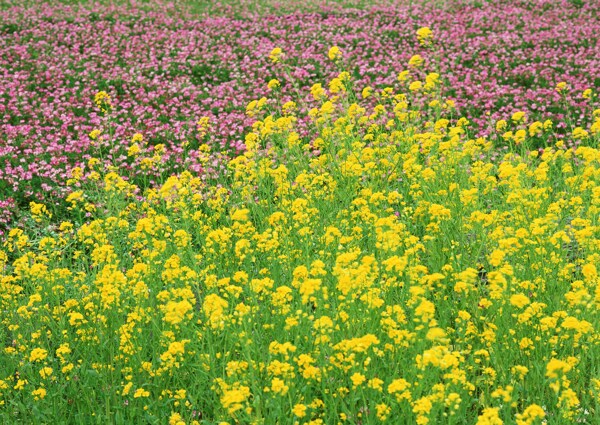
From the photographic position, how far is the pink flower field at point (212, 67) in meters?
11.4

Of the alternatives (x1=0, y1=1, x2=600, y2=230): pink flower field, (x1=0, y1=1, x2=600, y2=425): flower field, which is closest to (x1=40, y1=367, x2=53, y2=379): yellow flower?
(x1=0, y1=1, x2=600, y2=425): flower field

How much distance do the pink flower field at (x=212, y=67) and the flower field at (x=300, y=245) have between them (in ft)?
0.25

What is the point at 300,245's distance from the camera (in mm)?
6930

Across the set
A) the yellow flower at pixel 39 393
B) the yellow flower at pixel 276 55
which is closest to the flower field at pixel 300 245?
the yellow flower at pixel 39 393

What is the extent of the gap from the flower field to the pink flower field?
0.08 meters

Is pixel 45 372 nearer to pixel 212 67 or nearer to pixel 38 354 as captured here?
pixel 38 354

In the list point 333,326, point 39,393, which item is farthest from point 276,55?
point 39,393

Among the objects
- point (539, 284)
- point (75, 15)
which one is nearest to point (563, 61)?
point (539, 284)

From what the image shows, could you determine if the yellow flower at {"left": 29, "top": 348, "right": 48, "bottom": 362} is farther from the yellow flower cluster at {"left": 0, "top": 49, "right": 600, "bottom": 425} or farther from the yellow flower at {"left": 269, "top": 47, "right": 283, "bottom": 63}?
the yellow flower at {"left": 269, "top": 47, "right": 283, "bottom": 63}

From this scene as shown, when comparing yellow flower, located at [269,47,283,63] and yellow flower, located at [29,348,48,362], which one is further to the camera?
yellow flower, located at [269,47,283,63]

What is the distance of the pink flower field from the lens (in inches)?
450

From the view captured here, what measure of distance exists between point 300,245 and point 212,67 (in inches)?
382

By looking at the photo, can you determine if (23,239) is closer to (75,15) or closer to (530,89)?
(530,89)

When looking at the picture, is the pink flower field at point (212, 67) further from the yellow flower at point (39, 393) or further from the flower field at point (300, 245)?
the yellow flower at point (39, 393)
